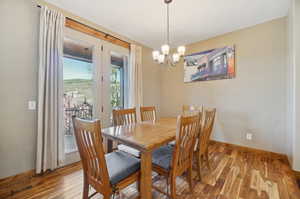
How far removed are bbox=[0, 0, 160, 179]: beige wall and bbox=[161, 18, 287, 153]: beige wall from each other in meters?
3.46

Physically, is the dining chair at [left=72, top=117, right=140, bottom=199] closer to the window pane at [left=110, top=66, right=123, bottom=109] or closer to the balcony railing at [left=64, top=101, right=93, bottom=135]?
the balcony railing at [left=64, top=101, right=93, bottom=135]

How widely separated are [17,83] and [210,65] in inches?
146

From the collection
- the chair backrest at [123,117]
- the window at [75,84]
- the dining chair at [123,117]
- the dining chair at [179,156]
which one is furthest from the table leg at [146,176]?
the window at [75,84]

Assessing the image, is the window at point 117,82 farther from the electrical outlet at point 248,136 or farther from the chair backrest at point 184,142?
the electrical outlet at point 248,136

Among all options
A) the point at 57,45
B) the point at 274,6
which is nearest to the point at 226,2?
the point at 274,6

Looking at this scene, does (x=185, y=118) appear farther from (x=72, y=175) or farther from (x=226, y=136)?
(x=226, y=136)

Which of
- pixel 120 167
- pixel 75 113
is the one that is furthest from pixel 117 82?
pixel 120 167

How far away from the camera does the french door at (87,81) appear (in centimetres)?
241

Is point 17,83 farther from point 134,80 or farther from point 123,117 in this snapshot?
point 134,80

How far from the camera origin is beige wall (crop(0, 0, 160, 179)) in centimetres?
176

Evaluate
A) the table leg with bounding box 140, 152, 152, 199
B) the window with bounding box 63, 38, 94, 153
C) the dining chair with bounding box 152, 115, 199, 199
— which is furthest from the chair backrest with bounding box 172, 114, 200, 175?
the window with bounding box 63, 38, 94, 153

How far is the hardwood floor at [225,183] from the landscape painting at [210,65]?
1.84 meters

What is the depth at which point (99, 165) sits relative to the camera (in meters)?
1.10

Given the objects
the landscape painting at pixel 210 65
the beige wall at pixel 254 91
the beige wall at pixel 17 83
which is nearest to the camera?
the beige wall at pixel 17 83
